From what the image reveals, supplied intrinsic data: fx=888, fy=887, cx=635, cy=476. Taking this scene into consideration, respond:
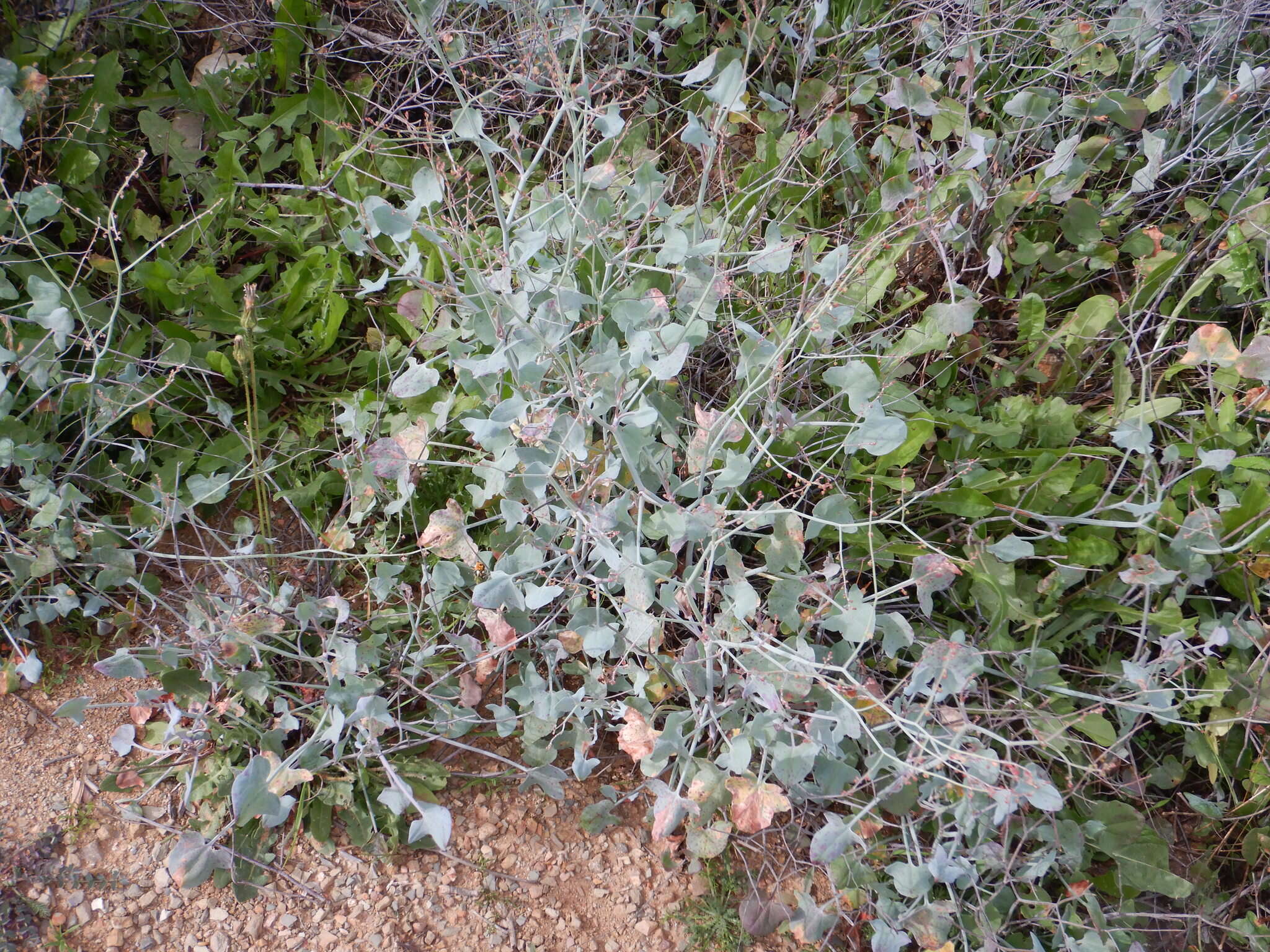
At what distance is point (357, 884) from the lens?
142 centimetres

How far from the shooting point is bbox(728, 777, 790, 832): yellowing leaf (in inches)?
48.8

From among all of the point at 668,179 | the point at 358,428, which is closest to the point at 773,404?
the point at 668,179

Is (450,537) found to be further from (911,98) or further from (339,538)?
(911,98)

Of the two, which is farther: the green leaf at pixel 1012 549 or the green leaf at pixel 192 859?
the green leaf at pixel 1012 549

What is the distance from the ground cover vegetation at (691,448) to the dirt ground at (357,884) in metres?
0.06

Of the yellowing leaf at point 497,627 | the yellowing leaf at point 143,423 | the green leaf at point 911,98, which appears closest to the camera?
the yellowing leaf at point 497,627

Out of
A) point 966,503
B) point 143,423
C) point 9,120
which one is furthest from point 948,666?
point 9,120

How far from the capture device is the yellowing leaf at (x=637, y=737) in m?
1.33

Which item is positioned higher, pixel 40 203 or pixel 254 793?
pixel 40 203

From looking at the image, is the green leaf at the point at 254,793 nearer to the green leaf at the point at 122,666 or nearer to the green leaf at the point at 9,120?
the green leaf at the point at 122,666

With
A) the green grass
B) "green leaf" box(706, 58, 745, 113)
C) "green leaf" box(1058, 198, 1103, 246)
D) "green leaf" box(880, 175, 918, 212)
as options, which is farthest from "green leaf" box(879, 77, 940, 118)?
the green grass

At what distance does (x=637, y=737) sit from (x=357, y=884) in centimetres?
53

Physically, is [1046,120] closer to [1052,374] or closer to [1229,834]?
[1052,374]

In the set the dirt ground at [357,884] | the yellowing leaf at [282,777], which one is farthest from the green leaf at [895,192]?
the yellowing leaf at [282,777]
